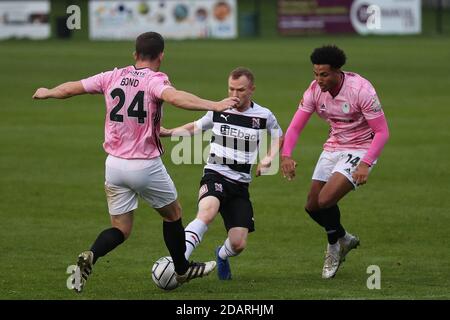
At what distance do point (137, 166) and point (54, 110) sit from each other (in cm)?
1800

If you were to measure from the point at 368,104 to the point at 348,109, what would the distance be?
0.85 ft

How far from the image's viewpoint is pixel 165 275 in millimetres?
10742

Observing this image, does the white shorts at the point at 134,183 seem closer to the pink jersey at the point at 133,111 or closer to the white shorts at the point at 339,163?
the pink jersey at the point at 133,111

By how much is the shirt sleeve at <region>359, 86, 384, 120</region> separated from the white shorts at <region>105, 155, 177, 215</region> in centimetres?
235

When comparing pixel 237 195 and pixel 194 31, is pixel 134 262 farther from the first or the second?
pixel 194 31

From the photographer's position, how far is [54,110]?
91.2 ft

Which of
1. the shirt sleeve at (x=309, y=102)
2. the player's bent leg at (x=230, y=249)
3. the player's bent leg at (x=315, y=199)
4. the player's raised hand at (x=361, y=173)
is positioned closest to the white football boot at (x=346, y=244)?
the player's bent leg at (x=315, y=199)

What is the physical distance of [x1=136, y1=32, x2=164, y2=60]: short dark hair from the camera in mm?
10180

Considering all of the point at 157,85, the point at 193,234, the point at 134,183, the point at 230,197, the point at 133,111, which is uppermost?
the point at 157,85

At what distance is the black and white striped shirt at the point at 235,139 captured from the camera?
38.4ft

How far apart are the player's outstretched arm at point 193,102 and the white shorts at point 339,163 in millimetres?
2382

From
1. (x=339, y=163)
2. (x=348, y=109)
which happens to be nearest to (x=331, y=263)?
(x=339, y=163)

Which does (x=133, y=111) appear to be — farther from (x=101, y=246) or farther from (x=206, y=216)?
(x=206, y=216)

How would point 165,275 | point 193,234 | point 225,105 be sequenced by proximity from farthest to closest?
1. point 193,234
2. point 165,275
3. point 225,105
